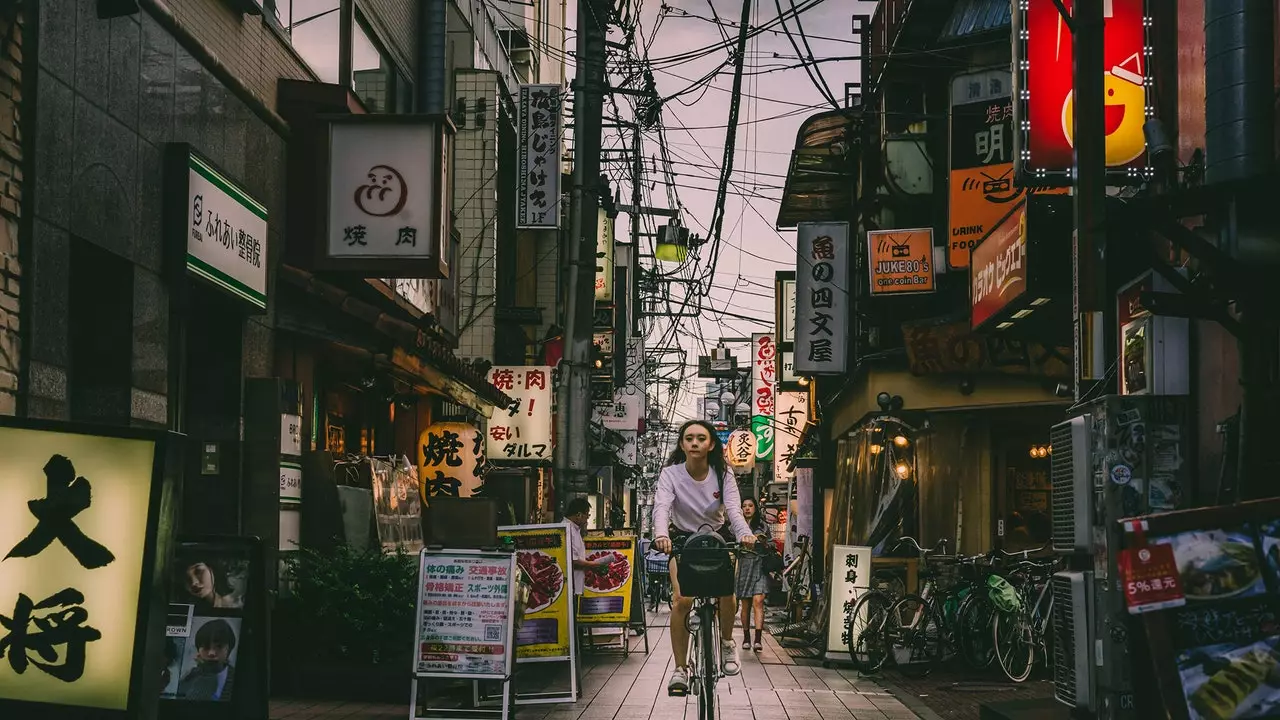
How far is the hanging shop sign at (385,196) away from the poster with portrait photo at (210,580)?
589 cm

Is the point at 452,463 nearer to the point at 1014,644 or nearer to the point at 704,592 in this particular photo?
the point at 1014,644

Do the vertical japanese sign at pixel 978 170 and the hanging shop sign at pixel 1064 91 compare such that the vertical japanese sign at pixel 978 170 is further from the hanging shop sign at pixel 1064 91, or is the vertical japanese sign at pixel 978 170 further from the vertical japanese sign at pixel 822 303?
the hanging shop sign at pixel 1064 91

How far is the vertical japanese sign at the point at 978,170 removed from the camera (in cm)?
1845

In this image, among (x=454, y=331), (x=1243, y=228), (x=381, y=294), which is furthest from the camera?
(x=454, y=331)

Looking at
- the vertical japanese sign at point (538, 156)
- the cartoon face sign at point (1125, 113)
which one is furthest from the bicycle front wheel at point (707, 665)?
the vertical japanese sign at point (538, 156)

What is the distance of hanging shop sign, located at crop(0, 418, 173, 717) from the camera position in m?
4.79

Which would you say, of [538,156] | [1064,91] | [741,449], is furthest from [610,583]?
[741,449]

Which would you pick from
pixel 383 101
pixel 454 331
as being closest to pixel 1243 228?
pixel 383 101

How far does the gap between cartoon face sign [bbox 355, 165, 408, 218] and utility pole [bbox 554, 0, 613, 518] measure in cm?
447

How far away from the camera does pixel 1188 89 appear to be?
10141mm

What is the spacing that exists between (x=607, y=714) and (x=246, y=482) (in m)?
3.82

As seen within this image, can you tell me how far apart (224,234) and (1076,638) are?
723 centimetres

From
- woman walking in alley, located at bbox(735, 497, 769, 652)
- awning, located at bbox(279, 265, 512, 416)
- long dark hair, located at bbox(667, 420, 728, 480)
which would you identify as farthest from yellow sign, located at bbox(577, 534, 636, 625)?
long dark hair, located at bbox(667, 420, 728, 480)

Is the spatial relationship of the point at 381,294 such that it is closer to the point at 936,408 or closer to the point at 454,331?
the point at 454,331
